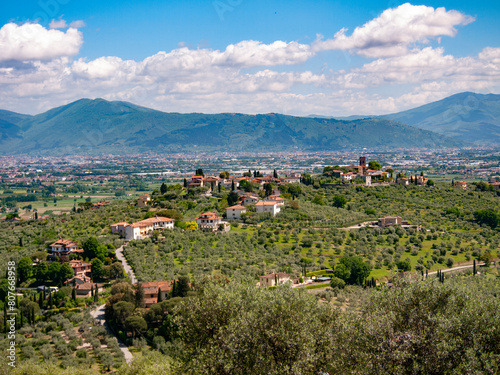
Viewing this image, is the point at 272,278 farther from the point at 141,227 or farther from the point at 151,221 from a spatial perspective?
the point at 151,221

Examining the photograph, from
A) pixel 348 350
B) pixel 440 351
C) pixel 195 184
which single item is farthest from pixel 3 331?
pixel 195 184

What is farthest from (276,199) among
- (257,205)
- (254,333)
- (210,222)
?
(254,333)

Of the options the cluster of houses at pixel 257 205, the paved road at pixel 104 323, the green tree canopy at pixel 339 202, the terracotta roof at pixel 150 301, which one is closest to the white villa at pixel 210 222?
the cluster of houses at pixel 257 205

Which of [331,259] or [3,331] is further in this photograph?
[331,259]

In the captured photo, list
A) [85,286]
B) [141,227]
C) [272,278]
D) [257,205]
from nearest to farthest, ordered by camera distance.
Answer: [272,278], [85,286], [141,227], [257,205]

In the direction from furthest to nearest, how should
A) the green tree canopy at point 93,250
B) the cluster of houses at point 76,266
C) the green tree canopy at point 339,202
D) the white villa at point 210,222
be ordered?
the green tree canopy at point 339,202 < the white villa at point 210,222 < the green tree canopy at point 93,250 < the cluster of houses at point 76,266

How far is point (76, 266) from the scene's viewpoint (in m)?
44.0

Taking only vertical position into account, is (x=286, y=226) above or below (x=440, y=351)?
below

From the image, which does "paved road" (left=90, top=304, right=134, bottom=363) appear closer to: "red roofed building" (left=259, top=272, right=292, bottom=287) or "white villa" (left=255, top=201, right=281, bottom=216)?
"red roofed building" (left=259, top=272, right=292, bottom=287)

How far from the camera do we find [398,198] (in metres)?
83.1

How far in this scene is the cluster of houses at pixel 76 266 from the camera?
4138 centimetres

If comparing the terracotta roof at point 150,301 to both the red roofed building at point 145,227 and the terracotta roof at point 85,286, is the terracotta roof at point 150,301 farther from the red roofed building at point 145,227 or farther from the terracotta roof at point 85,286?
the red roofed building at point 145,227

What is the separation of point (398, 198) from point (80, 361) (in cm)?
6546

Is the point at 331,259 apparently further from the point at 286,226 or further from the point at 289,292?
the point at 289,292
